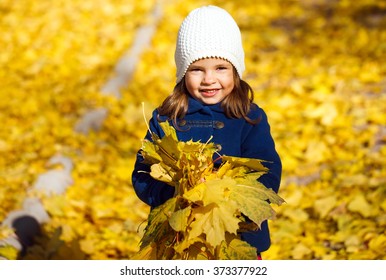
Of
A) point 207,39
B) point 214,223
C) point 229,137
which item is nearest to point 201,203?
point 214,223

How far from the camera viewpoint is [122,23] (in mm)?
10633

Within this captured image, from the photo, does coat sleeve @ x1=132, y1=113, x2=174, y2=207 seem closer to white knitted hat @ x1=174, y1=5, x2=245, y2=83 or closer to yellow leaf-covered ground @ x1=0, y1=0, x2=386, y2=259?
white knitted hat @ x1=174, y1=5, x2=245, y2=83

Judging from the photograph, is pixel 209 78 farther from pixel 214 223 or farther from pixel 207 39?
pixel 214 223

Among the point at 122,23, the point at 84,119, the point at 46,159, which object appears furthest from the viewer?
the point at 122,23

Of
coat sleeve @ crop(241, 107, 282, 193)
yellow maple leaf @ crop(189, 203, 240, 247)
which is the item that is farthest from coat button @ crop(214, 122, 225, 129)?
yellow maple leaf @ crop(189, 203, 240, 247)

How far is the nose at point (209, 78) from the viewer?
2865 mm

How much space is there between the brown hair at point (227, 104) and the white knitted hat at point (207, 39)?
0.07m

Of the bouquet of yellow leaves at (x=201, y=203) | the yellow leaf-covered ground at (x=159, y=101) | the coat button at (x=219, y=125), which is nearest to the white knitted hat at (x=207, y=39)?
the coat button at (x=219, y=125)

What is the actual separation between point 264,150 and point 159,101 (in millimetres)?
4460

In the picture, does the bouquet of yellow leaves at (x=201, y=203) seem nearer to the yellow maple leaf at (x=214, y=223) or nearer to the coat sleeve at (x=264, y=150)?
the yellow maple leaf at (x=214, y=223)

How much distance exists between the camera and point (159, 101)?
23.9 feet
